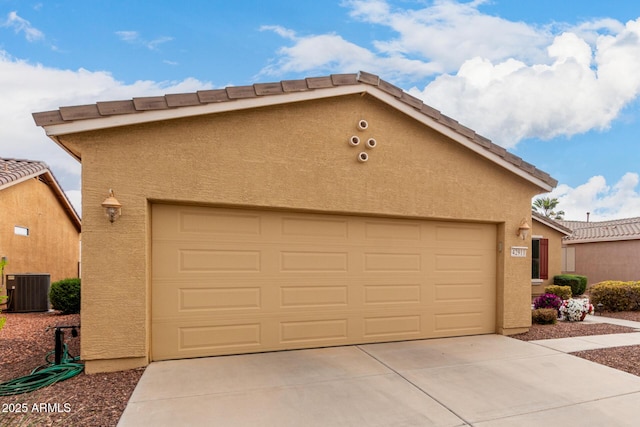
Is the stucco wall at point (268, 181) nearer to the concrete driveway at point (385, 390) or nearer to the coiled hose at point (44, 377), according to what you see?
the coiled hose at point (44, 377)

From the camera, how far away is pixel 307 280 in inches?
248

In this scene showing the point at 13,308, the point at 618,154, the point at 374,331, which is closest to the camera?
the point at 374,331

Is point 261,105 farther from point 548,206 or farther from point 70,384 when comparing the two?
point 548,206

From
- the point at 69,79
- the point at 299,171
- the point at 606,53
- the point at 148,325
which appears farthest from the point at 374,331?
the point at 606,53

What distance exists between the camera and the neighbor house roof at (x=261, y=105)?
495 cm

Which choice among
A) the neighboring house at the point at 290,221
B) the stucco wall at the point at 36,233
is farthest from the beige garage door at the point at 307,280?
the stucco wall at the point at 36,233

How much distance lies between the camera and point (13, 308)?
35.9ft

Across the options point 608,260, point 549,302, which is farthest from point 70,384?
point 608,260

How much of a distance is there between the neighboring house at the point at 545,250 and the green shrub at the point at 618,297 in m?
3.74

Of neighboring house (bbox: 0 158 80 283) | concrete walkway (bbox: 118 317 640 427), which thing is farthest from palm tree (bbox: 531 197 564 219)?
neighboring house (bbox: 0 158 80 283)

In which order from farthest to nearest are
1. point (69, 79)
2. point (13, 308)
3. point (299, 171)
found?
point (13, 308) < point (69, 79) < point (299, 171)

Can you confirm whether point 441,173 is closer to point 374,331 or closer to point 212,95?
point 374,331

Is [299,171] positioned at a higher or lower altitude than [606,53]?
lower

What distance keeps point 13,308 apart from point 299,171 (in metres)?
10.6
